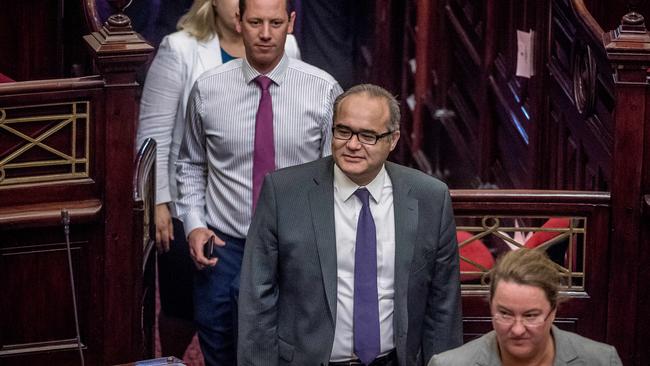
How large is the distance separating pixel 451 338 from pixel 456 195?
3.01ft

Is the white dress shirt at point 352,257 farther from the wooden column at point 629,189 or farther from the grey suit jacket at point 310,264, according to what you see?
the wooden column at point 629,189

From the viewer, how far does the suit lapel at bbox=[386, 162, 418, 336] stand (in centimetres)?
399

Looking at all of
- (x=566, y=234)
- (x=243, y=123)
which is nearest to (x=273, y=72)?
(x=243, y=123)

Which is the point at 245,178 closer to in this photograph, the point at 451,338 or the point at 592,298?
the point at 451,338

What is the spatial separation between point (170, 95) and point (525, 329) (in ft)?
6.94

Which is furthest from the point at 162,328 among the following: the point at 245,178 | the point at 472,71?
the point at 472,71

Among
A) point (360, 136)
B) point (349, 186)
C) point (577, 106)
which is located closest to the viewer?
point (360, 136)

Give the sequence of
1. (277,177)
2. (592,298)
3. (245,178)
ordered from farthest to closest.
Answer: (592,298) < (245,178) < (277,177)

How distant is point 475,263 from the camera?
501 cm

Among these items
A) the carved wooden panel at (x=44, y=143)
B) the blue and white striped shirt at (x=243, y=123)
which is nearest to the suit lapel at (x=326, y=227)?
the blue and white striped shirt at (x=243, y=123)

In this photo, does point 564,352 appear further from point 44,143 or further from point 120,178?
point 44,143

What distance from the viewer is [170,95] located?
5070mm

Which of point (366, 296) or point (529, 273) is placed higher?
point (529, 273)

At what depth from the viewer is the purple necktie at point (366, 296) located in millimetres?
3957
